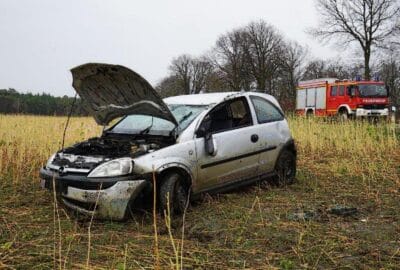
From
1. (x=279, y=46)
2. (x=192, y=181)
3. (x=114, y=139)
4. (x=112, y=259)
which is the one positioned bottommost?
(x=112, y=259)

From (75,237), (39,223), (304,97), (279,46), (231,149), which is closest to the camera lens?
(75,237)

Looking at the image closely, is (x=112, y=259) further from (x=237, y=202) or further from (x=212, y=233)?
(x=237, y=202)

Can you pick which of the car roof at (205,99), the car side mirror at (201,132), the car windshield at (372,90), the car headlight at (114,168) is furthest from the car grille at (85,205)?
the car windshield at (372,90)

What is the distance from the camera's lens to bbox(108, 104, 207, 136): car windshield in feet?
19.0

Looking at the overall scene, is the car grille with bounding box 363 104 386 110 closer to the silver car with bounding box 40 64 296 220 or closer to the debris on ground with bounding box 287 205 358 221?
the silver car with bounding box 40 64 296 220

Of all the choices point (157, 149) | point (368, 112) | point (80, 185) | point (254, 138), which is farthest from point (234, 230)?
point (368, 112)

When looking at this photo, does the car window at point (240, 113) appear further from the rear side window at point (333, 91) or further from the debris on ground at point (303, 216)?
the rear side window at point (333, 91)

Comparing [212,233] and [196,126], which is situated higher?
[196,126]

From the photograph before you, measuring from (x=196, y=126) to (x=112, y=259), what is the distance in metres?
2.29

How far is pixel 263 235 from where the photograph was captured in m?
4.58

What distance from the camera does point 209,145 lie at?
18.6ft

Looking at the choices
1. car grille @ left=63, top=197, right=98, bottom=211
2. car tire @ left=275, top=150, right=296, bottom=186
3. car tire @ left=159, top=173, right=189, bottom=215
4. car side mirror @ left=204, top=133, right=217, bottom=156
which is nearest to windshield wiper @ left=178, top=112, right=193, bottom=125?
car side mirror @ left=204, top=133, right=217, bottom=156

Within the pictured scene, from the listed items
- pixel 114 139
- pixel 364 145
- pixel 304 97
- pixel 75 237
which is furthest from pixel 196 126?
pixel 304 97

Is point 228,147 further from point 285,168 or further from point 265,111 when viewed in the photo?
point 285,168
